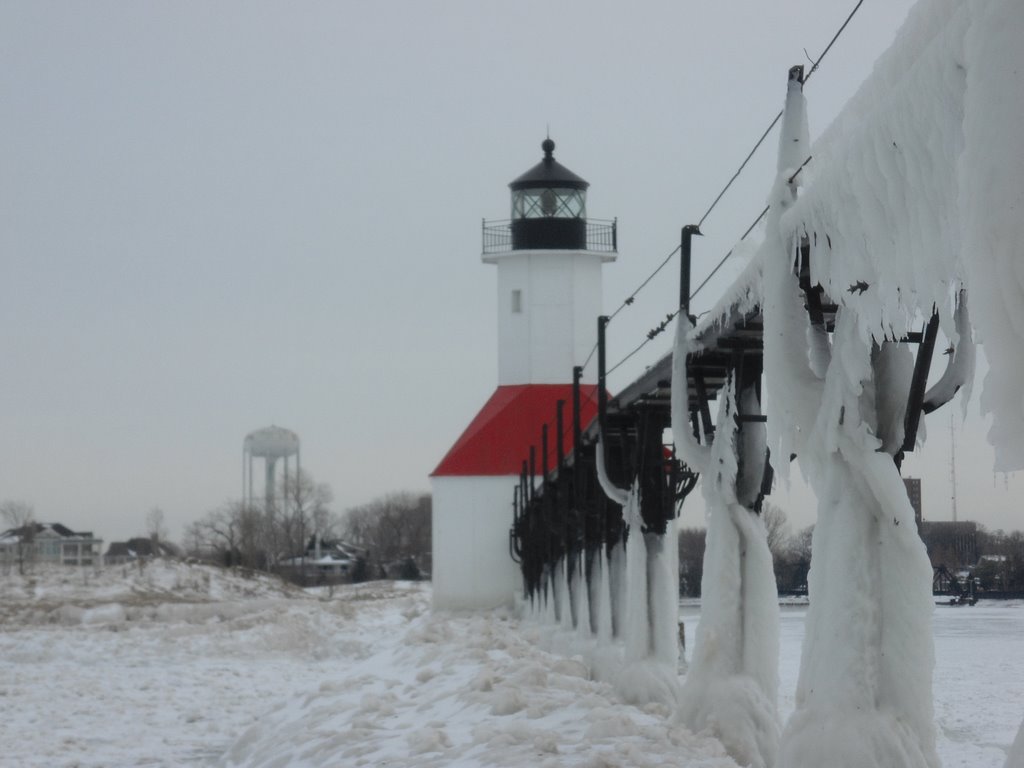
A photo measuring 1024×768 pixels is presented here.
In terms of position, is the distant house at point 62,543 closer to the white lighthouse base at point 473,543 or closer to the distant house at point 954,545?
the white lighthouse base at point 473,543

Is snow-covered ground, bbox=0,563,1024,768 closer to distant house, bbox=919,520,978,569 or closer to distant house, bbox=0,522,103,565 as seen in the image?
distant house, bbox=919,520,978,569

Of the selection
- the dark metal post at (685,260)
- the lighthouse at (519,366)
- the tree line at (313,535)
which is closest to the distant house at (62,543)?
the tree line at (313,535)

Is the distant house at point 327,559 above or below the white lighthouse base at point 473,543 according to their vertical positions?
below

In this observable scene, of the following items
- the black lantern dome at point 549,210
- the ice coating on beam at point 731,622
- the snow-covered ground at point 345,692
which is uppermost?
the black lantern dome at point 549,210

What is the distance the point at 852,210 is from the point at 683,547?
65.2 feet

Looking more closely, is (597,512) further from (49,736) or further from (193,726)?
(49,736)

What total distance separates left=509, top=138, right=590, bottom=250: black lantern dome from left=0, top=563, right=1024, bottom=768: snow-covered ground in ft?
33.0

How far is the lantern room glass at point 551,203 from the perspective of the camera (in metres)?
35.6

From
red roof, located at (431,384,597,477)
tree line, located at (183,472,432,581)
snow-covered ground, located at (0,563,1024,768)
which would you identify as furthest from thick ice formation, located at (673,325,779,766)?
tree line, located at (183,472,432,581)

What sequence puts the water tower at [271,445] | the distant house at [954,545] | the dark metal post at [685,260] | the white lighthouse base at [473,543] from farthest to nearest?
the water tower at [271,445], the white lighthouse base at [473,543], the dark metal post at [685,260], the distant house at [954,545]

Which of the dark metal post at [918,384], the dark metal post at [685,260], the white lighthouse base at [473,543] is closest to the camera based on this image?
the dark metal post at [918,384]

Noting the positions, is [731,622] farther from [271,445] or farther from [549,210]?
[271,445]

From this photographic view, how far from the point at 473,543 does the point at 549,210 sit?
8892 mm

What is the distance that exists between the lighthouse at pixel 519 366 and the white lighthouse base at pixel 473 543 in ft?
0.08
